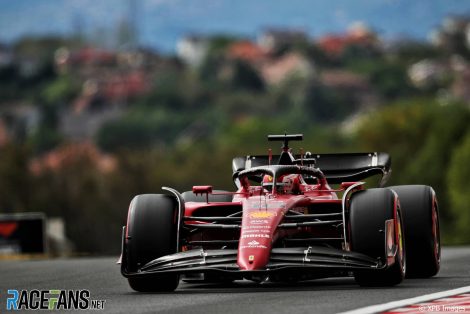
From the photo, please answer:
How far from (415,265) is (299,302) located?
4095mm

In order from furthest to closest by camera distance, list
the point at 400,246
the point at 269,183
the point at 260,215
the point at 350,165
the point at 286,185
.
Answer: the point at 350,165, the point at 269,183, the point at 286,185, the point at 400,246, the point at 260,215

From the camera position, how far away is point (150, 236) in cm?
1720

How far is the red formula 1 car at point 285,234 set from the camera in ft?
53.9

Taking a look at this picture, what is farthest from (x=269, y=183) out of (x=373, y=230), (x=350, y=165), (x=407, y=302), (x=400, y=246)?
(x=407, y=302)

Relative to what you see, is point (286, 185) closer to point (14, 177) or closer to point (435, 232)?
point (435, 232)

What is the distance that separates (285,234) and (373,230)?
3.64 ft

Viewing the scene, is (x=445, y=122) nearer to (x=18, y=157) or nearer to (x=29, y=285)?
(x=18, y=157)

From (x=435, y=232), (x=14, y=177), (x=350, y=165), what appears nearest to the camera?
(x=435, y=232)

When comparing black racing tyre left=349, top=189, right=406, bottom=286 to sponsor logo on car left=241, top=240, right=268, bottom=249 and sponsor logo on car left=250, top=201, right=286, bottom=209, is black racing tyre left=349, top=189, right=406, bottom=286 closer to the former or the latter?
sponsor logo on car left=250, top=201, right=286, bottom=209

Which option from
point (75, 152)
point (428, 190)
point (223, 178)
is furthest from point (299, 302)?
point (75, 152)

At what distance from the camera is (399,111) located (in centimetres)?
13562

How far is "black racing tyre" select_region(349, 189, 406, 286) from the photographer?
16.6 m

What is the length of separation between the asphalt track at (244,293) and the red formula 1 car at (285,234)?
247 millimetres

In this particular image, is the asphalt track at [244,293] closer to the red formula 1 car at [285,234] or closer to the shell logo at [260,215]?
the red formula 1 car at [285,234]
